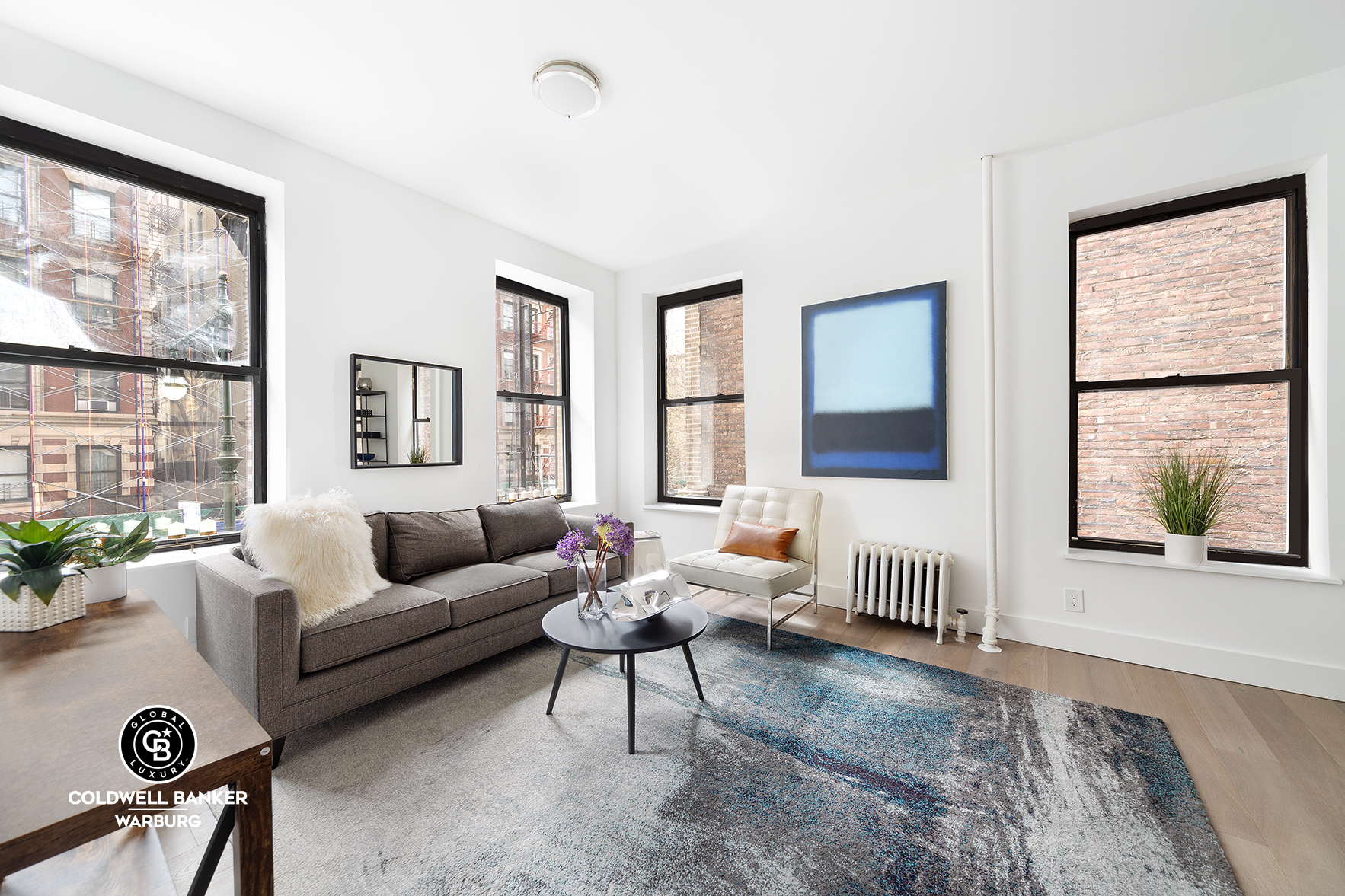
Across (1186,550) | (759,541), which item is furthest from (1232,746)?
(759,541)

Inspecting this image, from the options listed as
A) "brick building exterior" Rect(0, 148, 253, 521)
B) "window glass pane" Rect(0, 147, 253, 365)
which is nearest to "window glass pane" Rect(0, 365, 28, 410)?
"brick building exterior" Rect(0, 148, 253, 521)

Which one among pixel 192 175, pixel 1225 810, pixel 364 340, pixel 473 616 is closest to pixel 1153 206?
pixel 1225 810

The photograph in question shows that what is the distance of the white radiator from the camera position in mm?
3229

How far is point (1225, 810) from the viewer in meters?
1.73

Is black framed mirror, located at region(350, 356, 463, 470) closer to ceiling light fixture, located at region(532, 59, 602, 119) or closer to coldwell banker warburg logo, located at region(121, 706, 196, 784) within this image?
ceiling light fixture, located at region(532, 59, 602, 119)

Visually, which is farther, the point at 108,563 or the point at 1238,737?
the point at 1238,737

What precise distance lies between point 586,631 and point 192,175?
3037mm

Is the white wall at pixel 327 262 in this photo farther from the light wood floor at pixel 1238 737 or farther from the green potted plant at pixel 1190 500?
the green potted plant at pixel 1190 500

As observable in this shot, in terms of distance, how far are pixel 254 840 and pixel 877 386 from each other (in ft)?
11.8

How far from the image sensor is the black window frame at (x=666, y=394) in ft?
15.2

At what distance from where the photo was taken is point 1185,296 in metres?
2.87

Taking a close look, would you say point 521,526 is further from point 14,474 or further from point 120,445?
point 14,474

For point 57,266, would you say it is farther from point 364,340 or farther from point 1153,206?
point 1153,206

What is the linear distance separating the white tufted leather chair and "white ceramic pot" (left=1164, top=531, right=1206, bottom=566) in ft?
5.86
